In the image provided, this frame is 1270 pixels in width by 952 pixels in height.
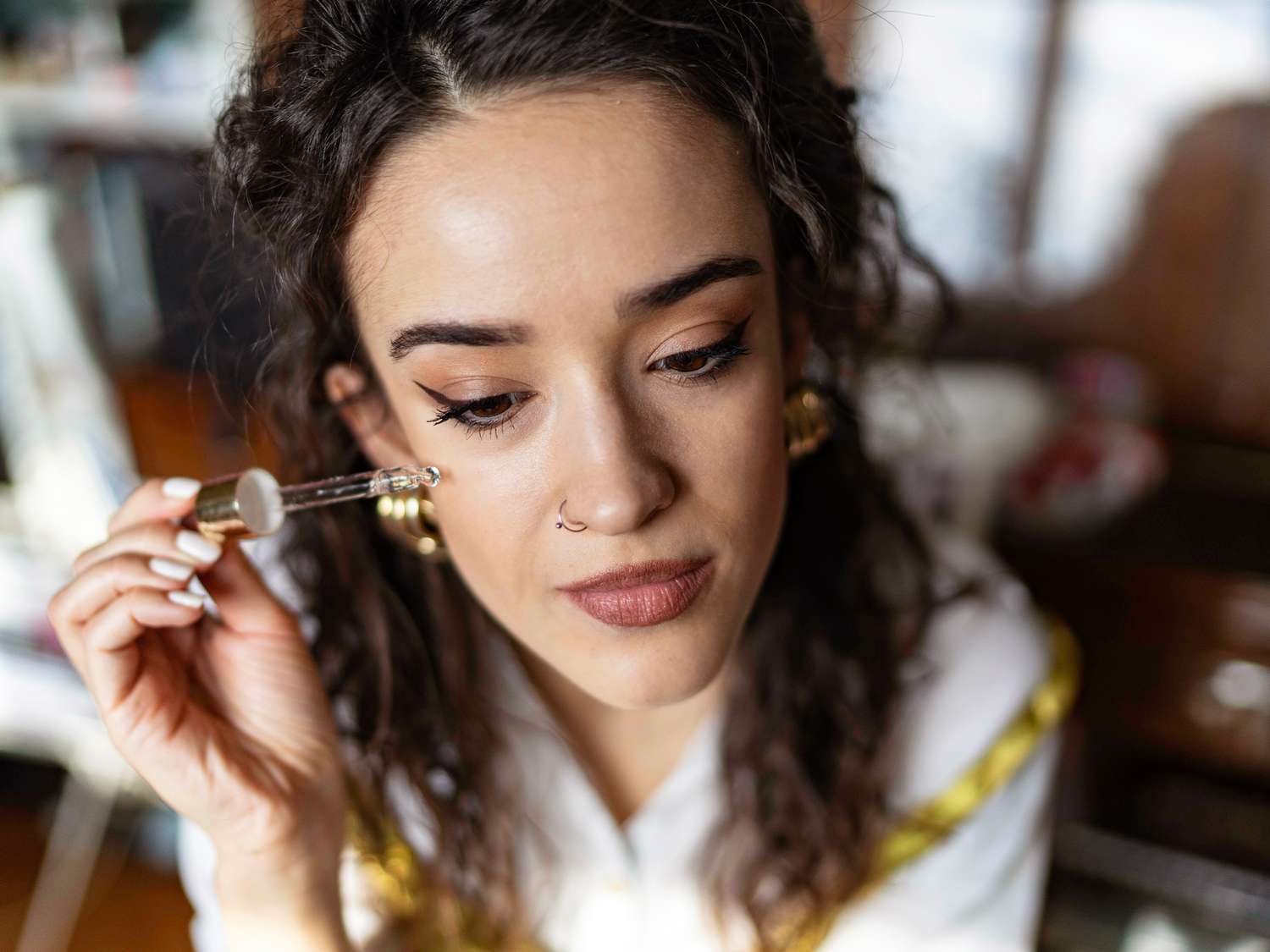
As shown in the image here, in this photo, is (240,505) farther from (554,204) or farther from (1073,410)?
(1073,410)

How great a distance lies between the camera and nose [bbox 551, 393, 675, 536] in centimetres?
69

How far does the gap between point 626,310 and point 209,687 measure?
0.49 metres

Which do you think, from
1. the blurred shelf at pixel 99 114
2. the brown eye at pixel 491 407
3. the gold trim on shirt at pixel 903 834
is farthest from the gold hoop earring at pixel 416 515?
the blurred shelf at pixel 99 114

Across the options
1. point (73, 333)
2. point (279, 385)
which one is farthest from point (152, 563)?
point (73, 333)

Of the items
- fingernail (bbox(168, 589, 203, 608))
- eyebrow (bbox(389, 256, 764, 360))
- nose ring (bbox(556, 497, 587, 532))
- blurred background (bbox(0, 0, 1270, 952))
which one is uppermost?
eyebrow (bbox(389, 256, 764, 360))

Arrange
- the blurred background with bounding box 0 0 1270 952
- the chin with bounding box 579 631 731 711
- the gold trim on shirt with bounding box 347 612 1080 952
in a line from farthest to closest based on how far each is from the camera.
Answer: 1. the blurred background with bounding box 0 0 1270 952
2. the gold trim on shirt with bounding box 347 612 1080 952
3. the chin with bounding box 579 631 731 711

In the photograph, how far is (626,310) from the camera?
676mm

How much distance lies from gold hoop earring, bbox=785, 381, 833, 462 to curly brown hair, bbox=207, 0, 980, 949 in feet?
0.19

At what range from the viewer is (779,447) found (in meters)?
0.81

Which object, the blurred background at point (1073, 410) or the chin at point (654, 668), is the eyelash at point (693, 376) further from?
the blurred background at point (1073, 410)

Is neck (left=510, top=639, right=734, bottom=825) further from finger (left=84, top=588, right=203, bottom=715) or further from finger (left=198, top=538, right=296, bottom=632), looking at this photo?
finger (left=84, top=588, right=203, bottom=715)

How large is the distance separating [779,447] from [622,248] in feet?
0.72

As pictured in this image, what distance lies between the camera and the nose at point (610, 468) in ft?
2.27

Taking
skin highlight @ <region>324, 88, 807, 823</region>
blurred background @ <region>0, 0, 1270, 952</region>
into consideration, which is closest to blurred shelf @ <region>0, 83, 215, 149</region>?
blurred background @ <region>0, 0, 1270, 952</region>
